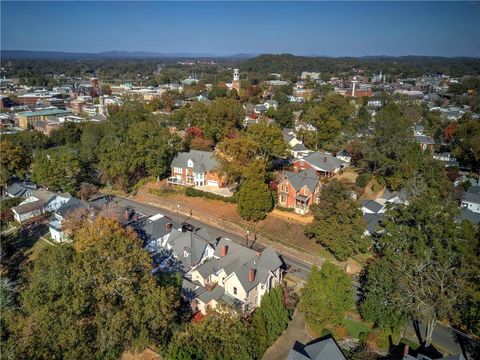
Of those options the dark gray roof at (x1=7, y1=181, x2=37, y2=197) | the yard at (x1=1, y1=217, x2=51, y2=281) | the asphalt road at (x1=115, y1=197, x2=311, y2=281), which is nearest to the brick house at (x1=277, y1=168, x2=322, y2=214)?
the asphalt road at (x1=115, y1=197, x2=311, y2=281)

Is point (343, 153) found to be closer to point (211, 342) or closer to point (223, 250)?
point (223, 250)

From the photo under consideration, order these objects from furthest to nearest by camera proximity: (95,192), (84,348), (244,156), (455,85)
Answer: (455,85) < (95,192) < (244,156) < (84,348)

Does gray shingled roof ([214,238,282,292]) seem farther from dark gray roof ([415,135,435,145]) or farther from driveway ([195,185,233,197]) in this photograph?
dark gray roof ([415,135,435,145])

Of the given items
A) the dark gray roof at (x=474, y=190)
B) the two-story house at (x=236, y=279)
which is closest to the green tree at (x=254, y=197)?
the two-story house at (x=236, y=279)

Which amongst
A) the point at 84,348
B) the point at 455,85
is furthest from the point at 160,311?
the point at 455,85

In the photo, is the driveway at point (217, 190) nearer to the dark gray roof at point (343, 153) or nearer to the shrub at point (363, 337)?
the dark gray roof at point (343, 153)

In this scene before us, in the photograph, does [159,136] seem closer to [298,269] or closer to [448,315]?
[298,269]

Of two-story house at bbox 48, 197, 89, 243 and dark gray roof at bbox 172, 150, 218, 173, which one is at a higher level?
dark gray roof at bbox 172, 150, 218, 173
